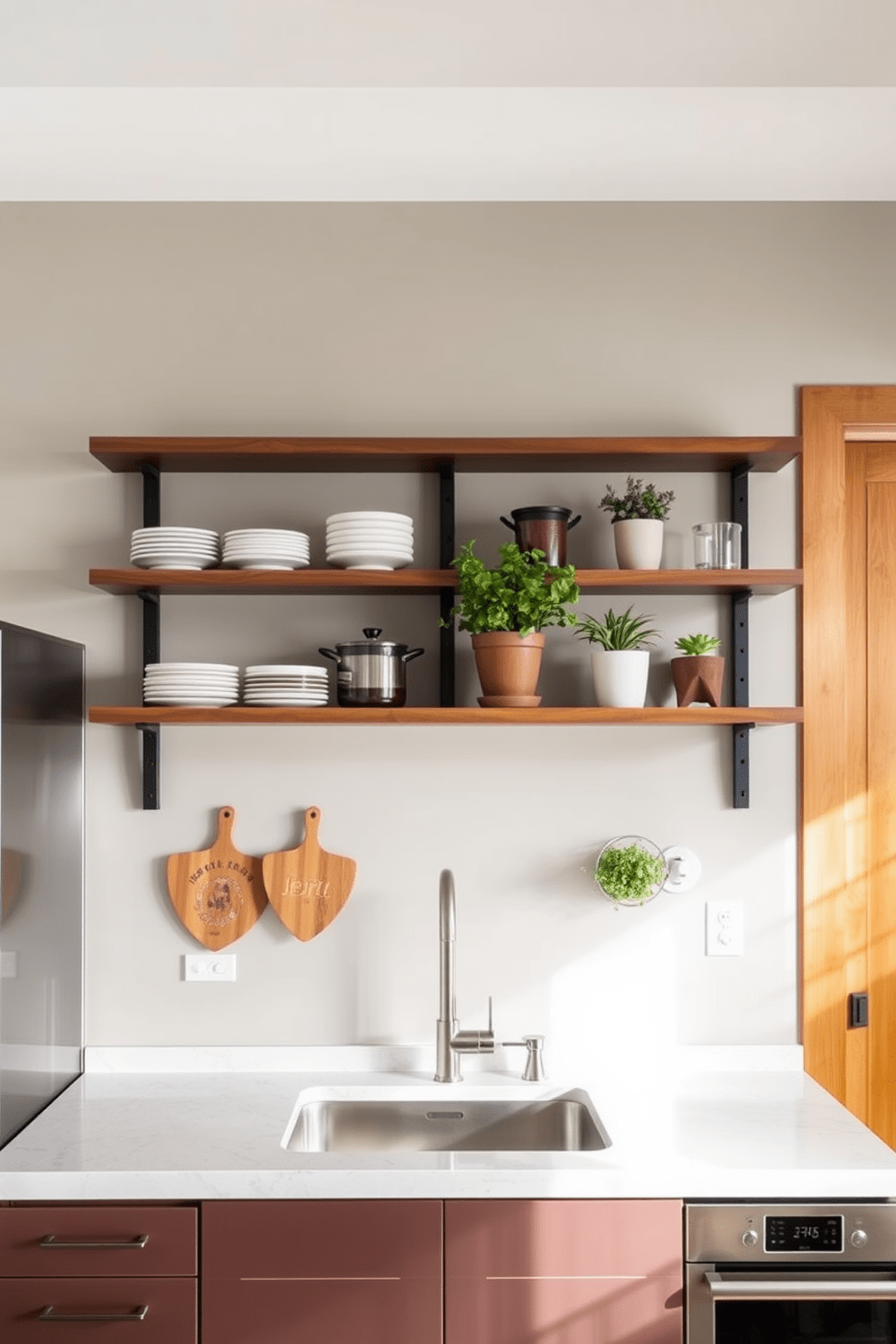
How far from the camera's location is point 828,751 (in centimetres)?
243

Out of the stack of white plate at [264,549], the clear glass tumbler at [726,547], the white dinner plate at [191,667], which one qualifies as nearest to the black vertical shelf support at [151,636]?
the white dinner plate at [191,667]

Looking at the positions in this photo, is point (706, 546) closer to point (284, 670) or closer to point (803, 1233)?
point (284, 670)

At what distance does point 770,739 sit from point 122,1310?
1.63m

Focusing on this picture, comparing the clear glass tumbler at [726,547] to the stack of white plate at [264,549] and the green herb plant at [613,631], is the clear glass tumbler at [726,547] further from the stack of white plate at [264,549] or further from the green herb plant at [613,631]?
the stack of white plate at [264,549]

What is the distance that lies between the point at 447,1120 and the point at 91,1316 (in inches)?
28.9

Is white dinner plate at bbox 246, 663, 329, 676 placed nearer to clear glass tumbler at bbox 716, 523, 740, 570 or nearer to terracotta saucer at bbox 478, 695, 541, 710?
terracotta saucer at bbox 478, 695, 541, 710

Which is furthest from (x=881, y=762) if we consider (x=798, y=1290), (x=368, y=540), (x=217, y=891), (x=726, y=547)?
(x=217, y=891)

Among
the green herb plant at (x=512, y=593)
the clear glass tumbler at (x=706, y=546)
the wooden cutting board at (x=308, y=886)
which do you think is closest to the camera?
the green herb plant at (x=512, y=593)

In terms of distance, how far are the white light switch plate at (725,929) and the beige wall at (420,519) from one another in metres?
0.02

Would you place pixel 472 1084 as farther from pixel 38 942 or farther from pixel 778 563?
Result: pixel 778 563

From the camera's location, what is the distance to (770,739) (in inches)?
96.0

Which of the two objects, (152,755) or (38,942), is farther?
(152,755)

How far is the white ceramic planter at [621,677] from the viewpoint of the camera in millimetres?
2266

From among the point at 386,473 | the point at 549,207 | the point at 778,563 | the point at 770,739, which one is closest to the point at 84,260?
the point at 386,473
